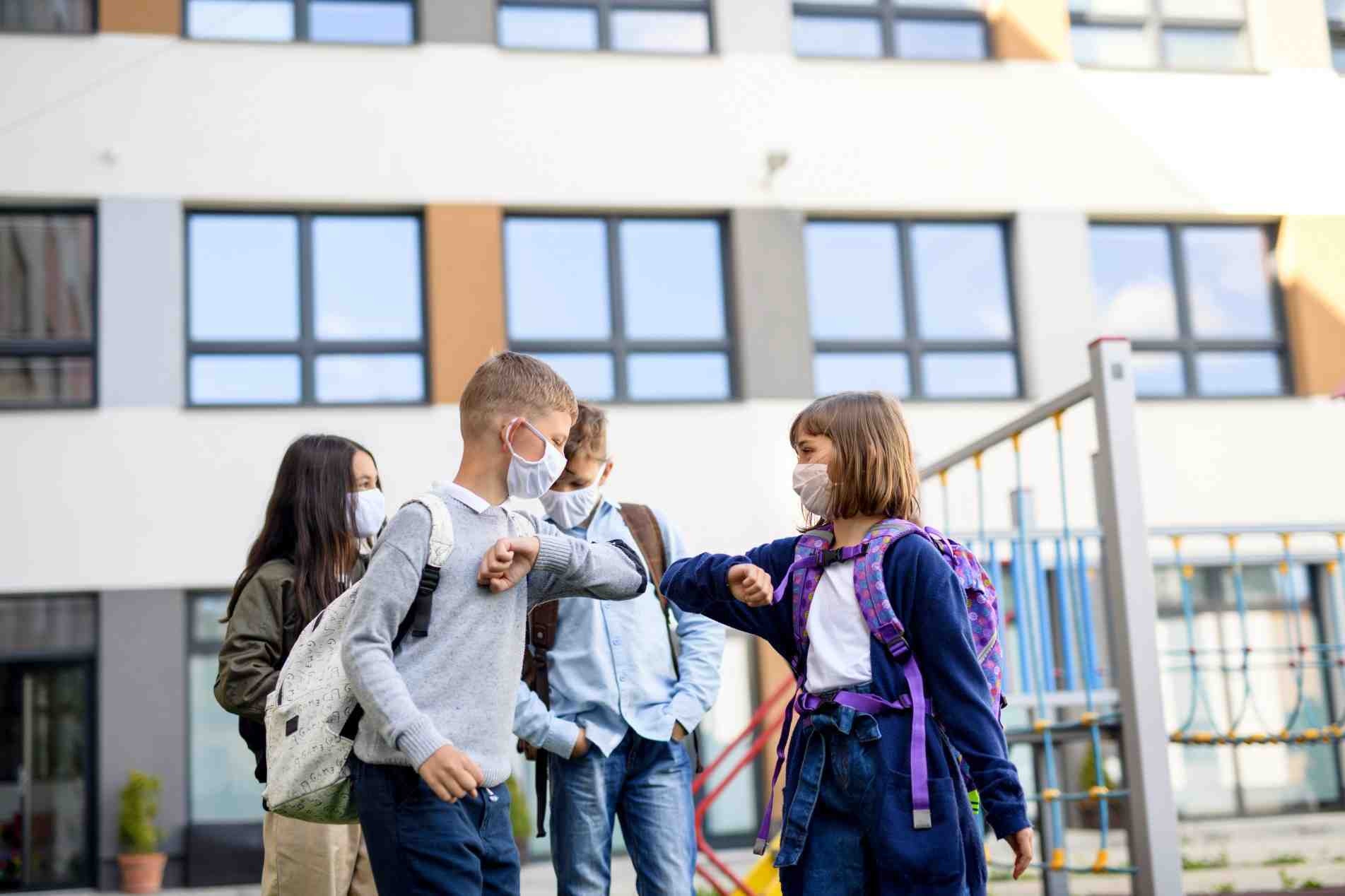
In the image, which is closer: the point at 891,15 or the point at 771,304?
the point at 771,304

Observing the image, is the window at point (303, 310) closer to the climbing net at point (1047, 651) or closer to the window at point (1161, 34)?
the climbing net at point (1047, 651)

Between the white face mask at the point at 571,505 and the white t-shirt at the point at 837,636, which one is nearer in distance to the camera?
the white t-shirt at the point at 837,636

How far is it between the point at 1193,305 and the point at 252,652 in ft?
37.1

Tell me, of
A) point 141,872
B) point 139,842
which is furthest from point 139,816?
point 141,872

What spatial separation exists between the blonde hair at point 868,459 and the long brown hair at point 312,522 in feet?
4.39

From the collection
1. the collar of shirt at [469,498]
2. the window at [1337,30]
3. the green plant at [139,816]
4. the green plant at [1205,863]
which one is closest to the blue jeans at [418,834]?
the collar of shirt at [469,498]

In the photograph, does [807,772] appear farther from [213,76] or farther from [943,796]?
[213,76]

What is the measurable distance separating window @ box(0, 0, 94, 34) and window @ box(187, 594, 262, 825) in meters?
4.55

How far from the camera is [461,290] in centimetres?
1195

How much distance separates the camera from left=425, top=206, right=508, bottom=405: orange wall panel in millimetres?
11797

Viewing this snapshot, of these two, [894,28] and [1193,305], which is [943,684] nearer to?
[894,28]

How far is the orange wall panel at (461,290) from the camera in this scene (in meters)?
11.8

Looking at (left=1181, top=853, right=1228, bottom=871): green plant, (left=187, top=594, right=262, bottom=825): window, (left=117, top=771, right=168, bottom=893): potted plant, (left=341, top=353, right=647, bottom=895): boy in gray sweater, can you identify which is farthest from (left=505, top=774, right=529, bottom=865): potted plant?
(left=341, top=353, right=647, bottom=895): boy in gray sweater

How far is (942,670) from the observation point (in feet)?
9.59
